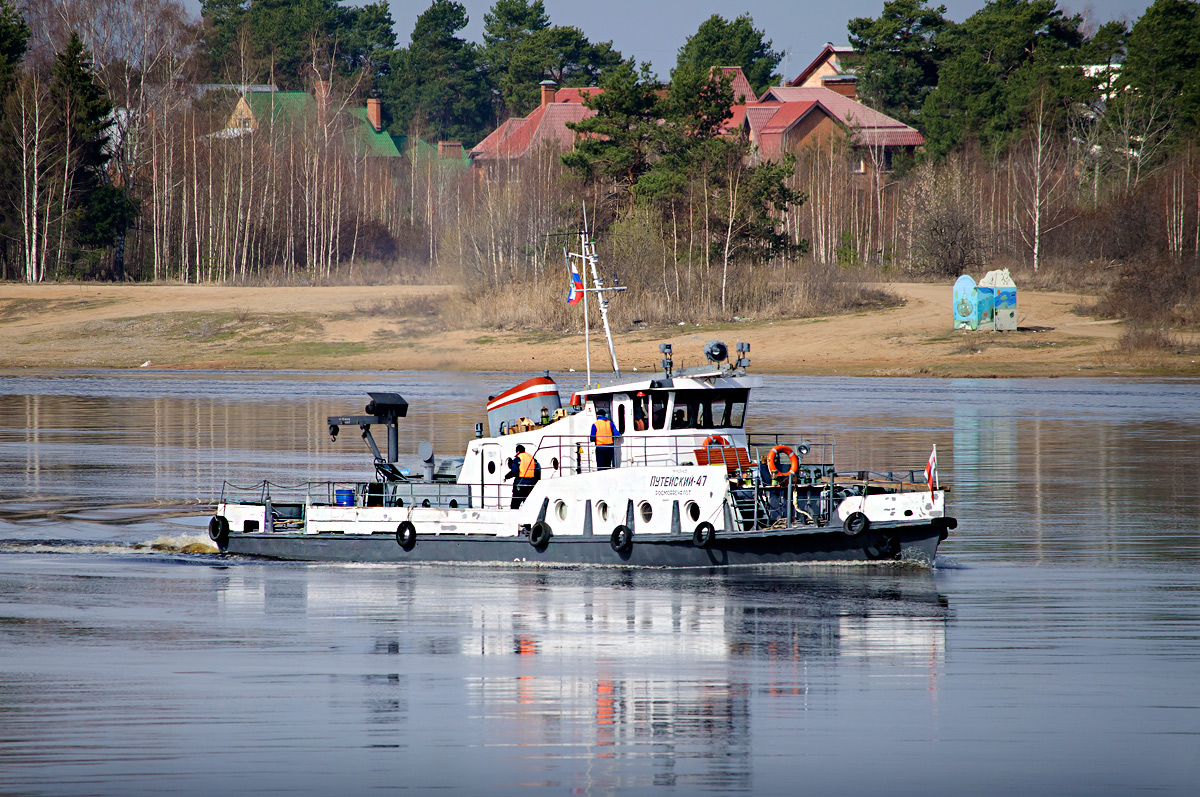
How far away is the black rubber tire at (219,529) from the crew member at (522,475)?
5.03 metres

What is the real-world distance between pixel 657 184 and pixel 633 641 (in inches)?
1994

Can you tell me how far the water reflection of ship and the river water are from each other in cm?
5

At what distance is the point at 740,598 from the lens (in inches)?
747

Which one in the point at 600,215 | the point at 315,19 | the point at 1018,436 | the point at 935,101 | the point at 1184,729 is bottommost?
the point at 1184,729

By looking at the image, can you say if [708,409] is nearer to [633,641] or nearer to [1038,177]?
[633,641]

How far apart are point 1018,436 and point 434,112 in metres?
97.1

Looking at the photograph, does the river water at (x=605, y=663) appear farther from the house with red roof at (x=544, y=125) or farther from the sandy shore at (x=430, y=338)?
the house with red roof at (x=544, y=125)

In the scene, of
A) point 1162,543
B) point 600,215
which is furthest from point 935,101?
point 1162,543

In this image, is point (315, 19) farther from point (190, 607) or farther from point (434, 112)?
point (190, 607)

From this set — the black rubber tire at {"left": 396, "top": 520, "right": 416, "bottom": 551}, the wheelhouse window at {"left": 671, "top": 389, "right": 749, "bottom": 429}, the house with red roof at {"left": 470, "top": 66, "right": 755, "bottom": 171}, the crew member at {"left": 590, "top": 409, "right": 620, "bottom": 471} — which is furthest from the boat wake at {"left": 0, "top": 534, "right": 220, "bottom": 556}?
the house with red roof at {"left": 470, "top": 66, "right": 755, "bottom": 171}

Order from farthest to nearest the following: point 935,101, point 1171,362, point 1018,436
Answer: point 935,101
point 1171,362
point 1018,436

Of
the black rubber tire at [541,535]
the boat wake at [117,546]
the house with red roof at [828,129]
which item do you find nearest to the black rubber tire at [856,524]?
the black rubber tire at [541,535]

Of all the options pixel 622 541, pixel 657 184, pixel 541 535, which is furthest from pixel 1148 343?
pixel 541 535

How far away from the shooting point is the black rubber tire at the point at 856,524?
2048cm
